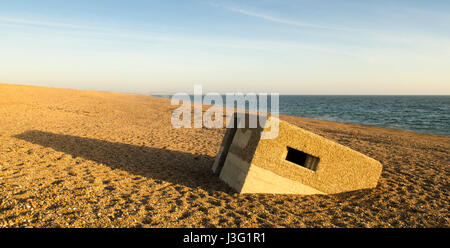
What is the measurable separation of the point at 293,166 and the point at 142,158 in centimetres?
516

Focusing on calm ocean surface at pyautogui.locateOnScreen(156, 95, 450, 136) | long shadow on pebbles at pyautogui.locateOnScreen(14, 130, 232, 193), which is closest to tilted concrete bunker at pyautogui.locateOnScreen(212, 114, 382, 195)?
long shadow on pebbles at pyautogui.locateOnScreen(14, 130, 232, 193)

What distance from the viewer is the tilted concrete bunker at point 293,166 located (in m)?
5.78

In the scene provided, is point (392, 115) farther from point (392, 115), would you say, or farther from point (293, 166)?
point (293, 166)

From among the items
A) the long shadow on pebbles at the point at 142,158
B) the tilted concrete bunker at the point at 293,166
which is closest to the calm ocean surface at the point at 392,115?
the tilted concrete bunker at the point at 293,166

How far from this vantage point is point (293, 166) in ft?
19.6

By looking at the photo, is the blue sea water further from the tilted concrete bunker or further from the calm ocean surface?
the tilted concrete bunker

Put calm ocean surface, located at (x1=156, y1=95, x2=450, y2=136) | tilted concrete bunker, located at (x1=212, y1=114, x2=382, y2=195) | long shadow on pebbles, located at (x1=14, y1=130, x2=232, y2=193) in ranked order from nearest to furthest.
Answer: tilted concrete bunker, located at (x1=212, y1=114, x2=382, y2=195)
long shadow on pebbles, located at (x1=14, y1=130, x2=232, y2=193)
calm ocean surface, located at (x1=156, y1=95, x2=450, y2=136)

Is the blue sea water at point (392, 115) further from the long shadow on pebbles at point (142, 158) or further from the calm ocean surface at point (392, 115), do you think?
the long shadow on pebbles at point (142, 158)

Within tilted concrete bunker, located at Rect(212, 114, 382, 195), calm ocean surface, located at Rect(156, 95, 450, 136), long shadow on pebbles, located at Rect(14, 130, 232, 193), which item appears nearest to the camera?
tilted concrete bunker, located at Rect(212, 114, 382, 195)

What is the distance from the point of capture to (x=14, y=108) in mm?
17906

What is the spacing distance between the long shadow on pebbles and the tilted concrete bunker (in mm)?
776

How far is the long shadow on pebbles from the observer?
22.5 ft

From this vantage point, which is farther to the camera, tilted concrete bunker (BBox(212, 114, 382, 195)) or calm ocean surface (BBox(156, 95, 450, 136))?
calm ocean surface (BBox(156, 95, 450, 136))
